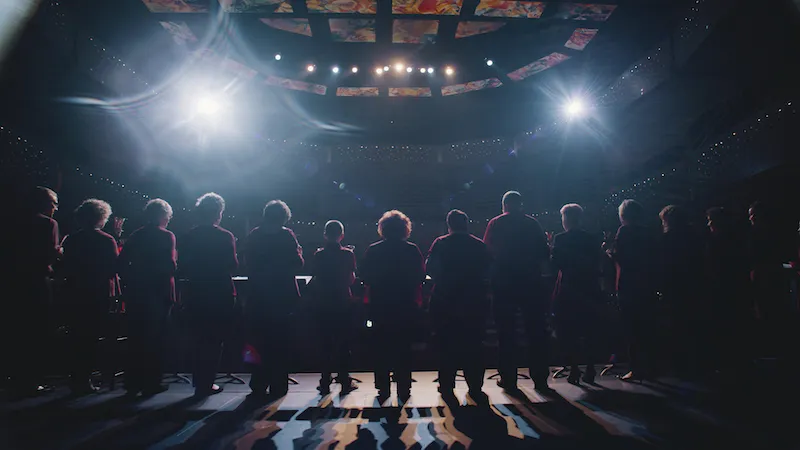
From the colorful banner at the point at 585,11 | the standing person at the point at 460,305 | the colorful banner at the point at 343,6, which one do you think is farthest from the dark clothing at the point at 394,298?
the colorful banner at the point at 585,11

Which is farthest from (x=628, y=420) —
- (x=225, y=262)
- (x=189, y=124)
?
(x=189, y=124)

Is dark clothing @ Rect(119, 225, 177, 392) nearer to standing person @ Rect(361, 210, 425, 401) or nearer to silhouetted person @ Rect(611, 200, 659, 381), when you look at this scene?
standing person @ Rect(361, 210, 425, 401)

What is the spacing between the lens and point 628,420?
7.68ft

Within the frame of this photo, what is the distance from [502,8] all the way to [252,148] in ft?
28.1

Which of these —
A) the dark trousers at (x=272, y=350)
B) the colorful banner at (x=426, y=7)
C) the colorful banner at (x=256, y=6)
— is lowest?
the dark trousers at (x=272, y=350)

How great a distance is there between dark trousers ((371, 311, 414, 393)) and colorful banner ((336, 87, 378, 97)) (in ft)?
35.7

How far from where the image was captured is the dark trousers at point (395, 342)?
111 inches

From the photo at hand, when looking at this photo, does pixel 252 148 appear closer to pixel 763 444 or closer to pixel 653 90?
pixel 653 90

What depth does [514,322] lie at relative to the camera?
2.99 m

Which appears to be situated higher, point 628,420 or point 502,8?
point 502,8

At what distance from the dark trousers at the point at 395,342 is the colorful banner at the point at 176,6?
7.58 m

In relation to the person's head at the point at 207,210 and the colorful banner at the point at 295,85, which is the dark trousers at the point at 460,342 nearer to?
the person's head at the point at 207,210

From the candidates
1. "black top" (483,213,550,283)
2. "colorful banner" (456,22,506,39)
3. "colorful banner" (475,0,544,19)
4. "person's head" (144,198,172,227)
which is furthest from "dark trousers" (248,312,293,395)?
"colorful banner" (456,22,506,39)

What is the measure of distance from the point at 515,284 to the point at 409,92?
11.0 m
